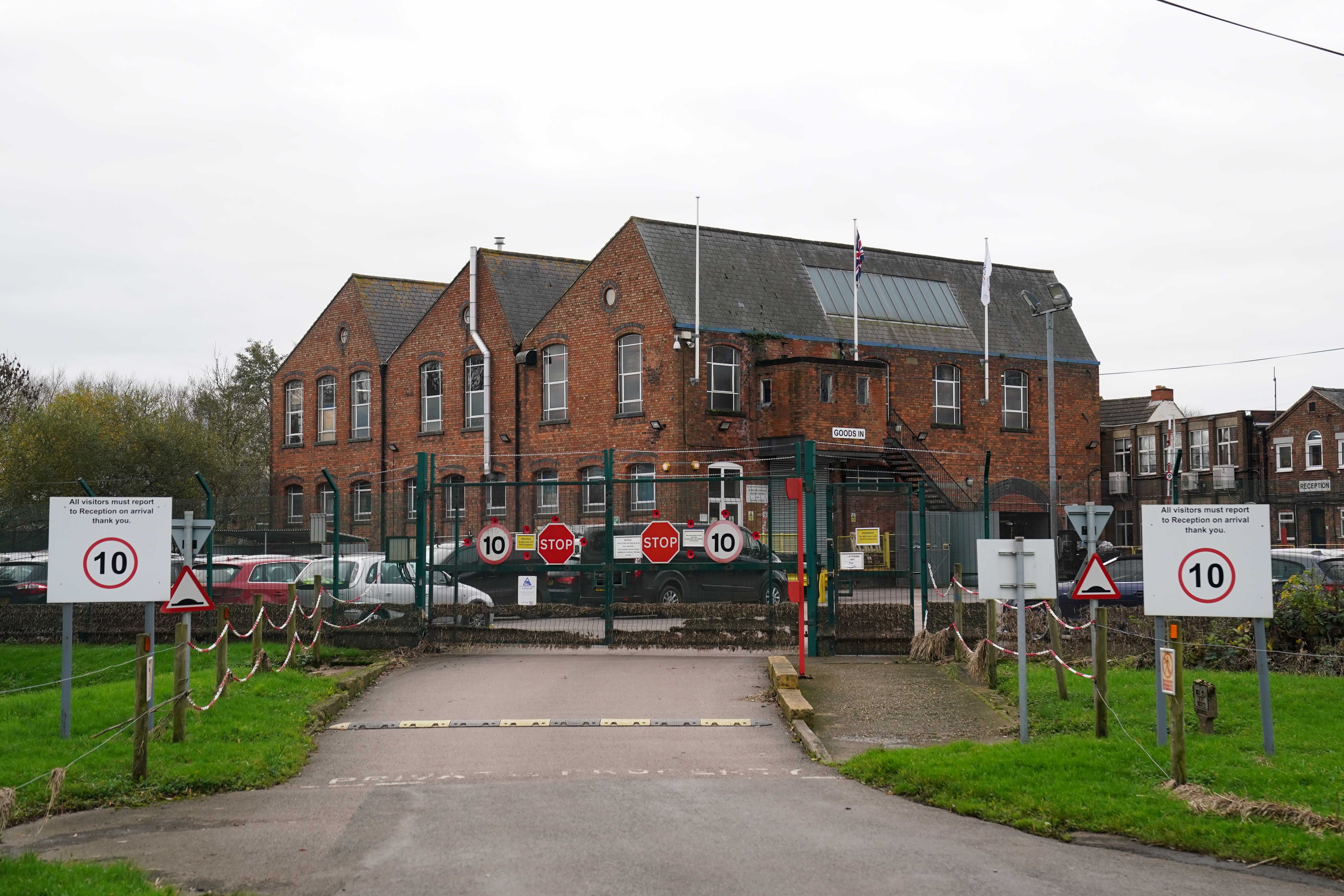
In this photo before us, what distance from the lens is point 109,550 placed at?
10234 mm

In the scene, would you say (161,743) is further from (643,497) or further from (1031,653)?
(643,497)

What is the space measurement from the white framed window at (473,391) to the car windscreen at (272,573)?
1754cm

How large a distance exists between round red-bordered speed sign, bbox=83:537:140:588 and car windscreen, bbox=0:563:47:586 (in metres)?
12.0

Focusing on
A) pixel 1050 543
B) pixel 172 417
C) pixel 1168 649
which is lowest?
pixel 1168 649

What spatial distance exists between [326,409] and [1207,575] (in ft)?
123

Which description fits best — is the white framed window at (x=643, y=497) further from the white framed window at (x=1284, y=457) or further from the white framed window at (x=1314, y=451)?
the white framed window at (x=1284, y=457)

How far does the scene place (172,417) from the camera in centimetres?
4375

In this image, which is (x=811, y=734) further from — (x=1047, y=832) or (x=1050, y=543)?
(x=1047, y=832)

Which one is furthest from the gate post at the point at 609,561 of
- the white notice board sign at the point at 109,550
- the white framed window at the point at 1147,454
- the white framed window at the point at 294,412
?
the white framed window at the point at 1147,454

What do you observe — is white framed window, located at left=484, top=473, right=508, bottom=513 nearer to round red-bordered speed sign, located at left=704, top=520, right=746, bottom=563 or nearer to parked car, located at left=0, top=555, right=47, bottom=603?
round red-bordered speed sign, located at left=704, top=520, right=746, bottom=563

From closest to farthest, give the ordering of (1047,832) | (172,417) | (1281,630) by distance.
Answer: (1047,832)
(1281,630)
(172,417)

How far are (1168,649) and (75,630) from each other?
53.9 ft

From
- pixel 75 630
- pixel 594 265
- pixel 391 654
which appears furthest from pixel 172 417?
pixel 391 654

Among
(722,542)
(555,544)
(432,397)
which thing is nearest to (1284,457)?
(432,397)
